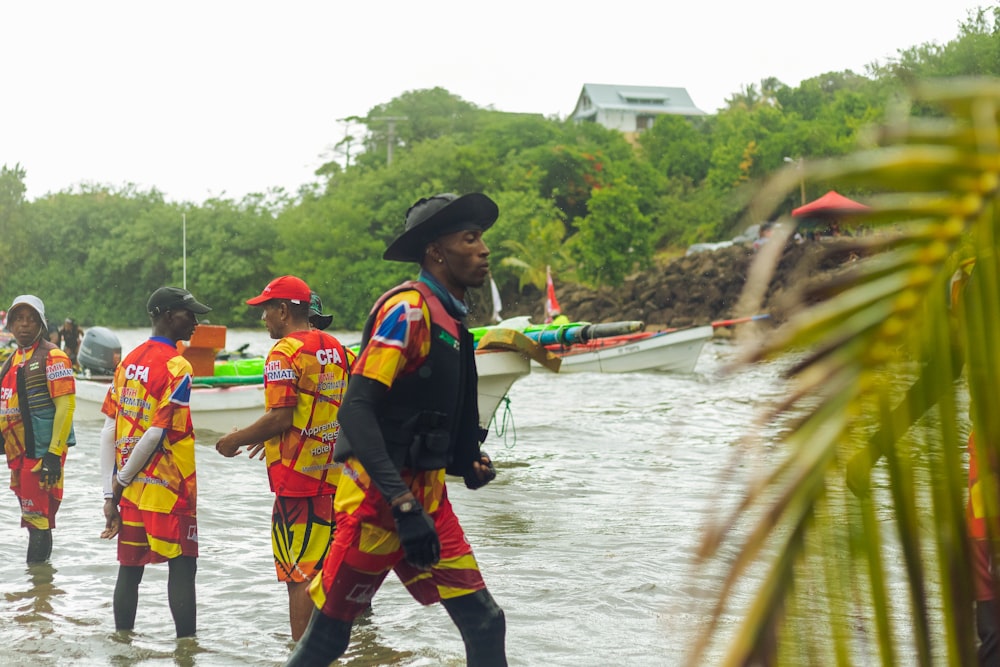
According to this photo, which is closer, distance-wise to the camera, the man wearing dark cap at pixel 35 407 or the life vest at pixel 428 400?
the life vest at pixel 428 400

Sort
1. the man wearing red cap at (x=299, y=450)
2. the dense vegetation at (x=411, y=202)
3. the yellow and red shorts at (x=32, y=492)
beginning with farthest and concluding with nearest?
the dense vegetation at (x=411, y=202) → the yellow and red shorts at (x=32, y=492) → the man wearing red cap at (x=299, y=450)

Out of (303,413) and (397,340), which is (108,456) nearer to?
(303,413)

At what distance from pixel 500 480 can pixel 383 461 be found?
1042 centimetres

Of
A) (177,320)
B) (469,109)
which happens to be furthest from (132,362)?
(469,109)

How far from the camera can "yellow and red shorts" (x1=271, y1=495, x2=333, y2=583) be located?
230 inches

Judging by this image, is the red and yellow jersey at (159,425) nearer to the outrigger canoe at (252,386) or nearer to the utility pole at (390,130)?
the outrigger canoe at (252,386)

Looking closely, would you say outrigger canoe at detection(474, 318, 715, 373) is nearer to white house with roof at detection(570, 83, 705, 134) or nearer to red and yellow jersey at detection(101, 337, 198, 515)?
red and yellow jersey at detection(101, 337, 198, 515)

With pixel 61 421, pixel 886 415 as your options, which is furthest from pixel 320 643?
pixel 61 421

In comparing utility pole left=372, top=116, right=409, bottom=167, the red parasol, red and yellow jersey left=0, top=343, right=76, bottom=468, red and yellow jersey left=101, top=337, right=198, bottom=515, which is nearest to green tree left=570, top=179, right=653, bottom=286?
utility pole left=372, top=116, right=409, bottom=167

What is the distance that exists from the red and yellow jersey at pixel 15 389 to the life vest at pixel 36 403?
2 cm

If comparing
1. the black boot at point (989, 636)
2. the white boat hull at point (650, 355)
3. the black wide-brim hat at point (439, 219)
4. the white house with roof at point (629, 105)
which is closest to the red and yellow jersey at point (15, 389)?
the black wide-brim hat at point (439, 219)

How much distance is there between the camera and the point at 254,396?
54.5ft

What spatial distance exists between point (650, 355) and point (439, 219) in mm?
27943

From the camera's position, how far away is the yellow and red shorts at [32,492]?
7.57 metres
